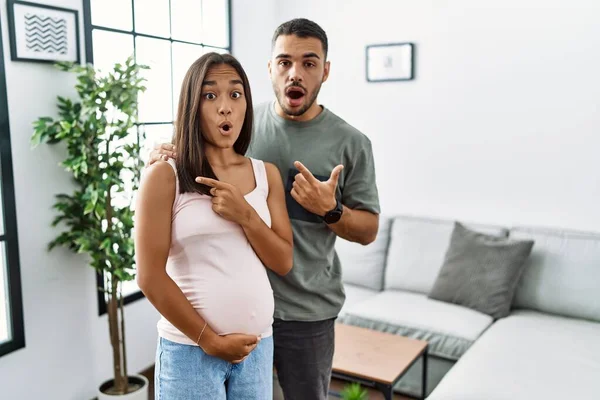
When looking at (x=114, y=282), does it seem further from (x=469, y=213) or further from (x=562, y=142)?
(x=562, y=142)

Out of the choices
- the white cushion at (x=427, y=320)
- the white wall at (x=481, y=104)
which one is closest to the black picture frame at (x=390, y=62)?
the white wall at (x=481, y=104)

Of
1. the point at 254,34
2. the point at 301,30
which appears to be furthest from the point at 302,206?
the point at 254,34

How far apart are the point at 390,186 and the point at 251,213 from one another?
2550 mm

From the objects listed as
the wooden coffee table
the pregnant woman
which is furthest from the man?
the wooden coffee table

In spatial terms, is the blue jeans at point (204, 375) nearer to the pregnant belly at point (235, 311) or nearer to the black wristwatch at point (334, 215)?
the pregnant belly at point (235, 311)

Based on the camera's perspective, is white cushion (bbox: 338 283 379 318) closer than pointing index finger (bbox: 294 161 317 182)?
No

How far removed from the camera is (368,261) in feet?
11.4

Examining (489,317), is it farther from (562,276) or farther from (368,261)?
(368,261)

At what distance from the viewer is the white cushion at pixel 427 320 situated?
271cm

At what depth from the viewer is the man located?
155cm

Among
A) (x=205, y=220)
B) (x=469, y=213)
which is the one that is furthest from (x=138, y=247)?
(x=469, y=213)

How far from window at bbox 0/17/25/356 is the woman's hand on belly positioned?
59.6 inches

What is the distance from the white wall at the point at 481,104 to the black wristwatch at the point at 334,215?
2125 mm

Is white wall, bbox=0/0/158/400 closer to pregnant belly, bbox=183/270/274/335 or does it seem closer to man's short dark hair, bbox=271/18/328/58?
man's short dark hair, bbox=271/18/328/58
